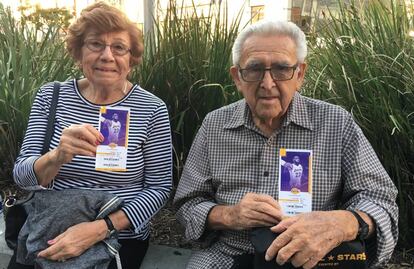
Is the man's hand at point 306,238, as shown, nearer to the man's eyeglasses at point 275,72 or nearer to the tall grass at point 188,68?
the man's eyeglasses at point 275,72

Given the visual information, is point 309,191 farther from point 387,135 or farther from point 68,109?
point 68,109

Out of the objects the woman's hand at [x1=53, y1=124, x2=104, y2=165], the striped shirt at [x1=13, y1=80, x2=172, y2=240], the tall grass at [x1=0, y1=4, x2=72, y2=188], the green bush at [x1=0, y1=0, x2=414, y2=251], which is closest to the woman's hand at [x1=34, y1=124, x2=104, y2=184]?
the woman's hand at [x1=53, y1=124, x2=104, y2=165]

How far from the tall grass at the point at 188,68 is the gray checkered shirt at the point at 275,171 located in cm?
97

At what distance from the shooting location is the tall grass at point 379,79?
2.64m

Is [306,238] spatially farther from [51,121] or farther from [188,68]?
[188,68]

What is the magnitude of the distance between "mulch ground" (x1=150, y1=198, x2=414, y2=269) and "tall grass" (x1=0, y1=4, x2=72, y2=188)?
1421mm

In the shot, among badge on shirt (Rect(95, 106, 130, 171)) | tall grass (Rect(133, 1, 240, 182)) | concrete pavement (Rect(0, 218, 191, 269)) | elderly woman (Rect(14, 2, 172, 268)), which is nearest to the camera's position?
badge on shirt (Rect(95, 106, 130, 171))

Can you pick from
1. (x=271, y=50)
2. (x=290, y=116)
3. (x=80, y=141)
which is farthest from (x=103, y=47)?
(x=290, y=116)

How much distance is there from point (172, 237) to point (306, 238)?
134 cm

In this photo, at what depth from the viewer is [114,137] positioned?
7.13ft

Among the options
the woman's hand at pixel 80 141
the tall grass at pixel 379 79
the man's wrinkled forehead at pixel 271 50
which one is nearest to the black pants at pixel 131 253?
the woman's hand at pixel 80 141

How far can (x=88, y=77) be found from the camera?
248 centimetres

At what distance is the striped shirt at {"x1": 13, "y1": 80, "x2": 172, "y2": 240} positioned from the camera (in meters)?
2.36

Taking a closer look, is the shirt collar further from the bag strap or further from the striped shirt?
the bag strap
